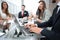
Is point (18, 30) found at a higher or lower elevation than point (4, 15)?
lower

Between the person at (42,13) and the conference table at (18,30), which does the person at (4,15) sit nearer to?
the conference table at (18,30)

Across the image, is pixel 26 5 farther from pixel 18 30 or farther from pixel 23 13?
pixel 18 30

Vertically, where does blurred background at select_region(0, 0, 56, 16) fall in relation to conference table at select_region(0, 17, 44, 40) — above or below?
above

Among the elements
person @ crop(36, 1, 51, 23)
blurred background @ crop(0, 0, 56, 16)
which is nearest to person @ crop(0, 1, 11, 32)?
blurred background @ crop(0, 0, 56, 16)

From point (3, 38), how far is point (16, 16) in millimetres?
226

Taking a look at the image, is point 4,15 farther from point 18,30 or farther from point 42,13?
point 42,13

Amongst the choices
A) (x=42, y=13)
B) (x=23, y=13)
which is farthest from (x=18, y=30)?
(x=42, y=13)

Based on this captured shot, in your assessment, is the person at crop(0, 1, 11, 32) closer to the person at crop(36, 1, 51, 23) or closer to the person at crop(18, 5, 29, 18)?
the person at crop(18, 5, 29, 18)

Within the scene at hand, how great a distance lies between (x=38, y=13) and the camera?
1.36 metres

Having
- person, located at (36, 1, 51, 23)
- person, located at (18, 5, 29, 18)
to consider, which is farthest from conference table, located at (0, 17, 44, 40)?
person, located at (36, 1, 51, 23)

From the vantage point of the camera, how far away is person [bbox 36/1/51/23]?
1.35m

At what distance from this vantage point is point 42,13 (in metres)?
1.37

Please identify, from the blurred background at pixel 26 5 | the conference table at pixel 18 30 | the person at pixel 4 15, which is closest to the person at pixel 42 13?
the blurred background at pixel 26 5

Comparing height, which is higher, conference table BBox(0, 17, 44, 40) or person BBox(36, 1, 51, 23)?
person BBox(36, 1, 51, 23)
